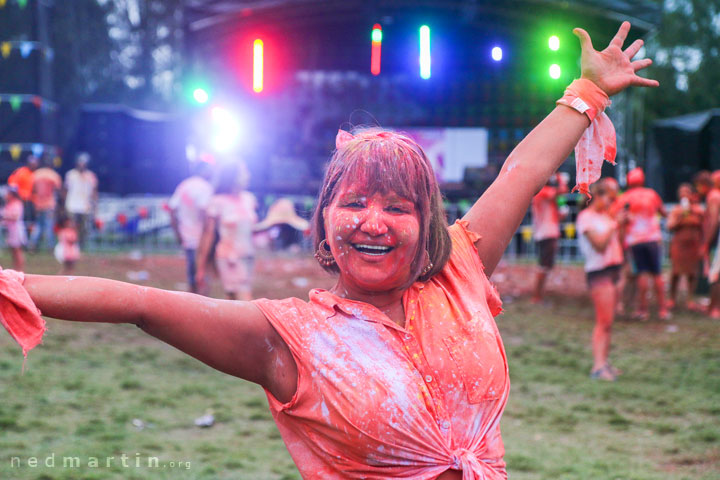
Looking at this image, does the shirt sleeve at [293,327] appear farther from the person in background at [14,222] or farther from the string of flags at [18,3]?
the string of flags at [18,3]

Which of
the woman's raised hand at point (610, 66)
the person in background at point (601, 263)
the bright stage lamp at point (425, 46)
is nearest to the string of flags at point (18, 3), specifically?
the bright stage lamp at point (425, 46)

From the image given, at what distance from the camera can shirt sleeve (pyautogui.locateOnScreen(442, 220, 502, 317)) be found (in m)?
2.18

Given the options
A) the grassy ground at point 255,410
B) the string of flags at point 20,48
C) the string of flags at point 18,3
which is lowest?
the grassy ground at point 255,410

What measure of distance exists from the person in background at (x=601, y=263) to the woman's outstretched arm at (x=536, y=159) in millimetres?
4564

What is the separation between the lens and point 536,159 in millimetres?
2398

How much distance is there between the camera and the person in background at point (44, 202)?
15086 millimetres

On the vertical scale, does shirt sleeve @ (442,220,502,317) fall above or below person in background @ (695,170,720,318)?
above

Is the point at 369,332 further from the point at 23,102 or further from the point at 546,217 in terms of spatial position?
the point at 23,102

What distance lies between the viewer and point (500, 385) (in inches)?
79.4

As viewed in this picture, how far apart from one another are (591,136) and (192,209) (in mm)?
7010

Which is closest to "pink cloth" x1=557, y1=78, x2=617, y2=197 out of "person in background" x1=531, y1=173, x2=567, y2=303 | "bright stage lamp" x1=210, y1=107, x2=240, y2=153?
"person in background" x1=531, y1=173, x2=567, y2=303

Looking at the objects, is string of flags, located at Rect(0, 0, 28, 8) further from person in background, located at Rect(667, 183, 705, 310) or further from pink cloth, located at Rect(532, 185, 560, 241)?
person in background, located at Rect(667, 183, 705, 310)

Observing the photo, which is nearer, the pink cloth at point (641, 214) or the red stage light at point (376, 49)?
the pink cloth at point (641, 214)

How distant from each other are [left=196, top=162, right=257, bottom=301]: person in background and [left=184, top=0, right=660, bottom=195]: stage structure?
5097 mm
